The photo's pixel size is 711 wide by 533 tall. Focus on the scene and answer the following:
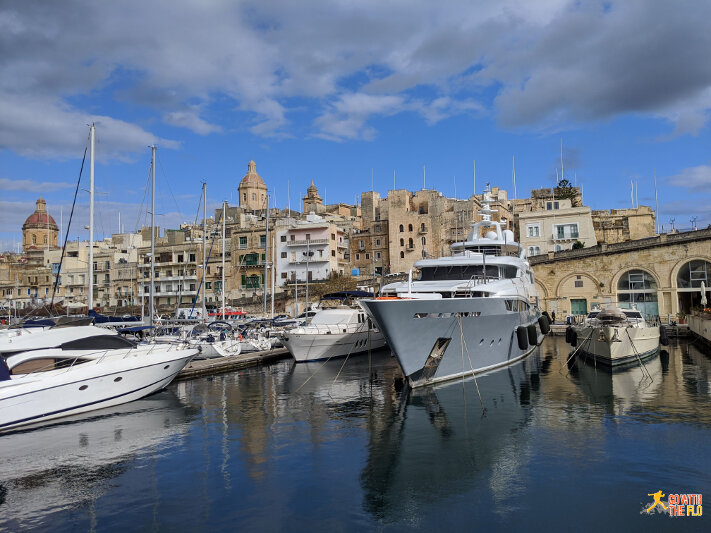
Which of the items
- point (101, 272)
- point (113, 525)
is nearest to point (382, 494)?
point (113, 525)

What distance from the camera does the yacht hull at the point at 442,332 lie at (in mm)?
19312

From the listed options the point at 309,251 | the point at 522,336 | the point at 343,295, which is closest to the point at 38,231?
the point at 309,251

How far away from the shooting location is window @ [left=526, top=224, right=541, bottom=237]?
5716 centimetres

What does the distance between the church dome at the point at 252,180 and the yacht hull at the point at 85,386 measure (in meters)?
83.0

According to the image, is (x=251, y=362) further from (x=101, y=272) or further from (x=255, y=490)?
(x=101, y=272)

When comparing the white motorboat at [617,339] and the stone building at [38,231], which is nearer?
the white motorboat at [617,339]

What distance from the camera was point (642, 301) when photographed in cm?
4812

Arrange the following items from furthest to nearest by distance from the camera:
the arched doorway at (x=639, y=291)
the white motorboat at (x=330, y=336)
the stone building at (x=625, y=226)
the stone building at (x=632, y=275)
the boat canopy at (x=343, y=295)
Result: 1. the stone building at (x=625, y=226)
2. the arched doorway at (x=639, y=291)
3. the stone building at (x=632, y=275)
4. the boat canopy at (x=343, y=295)
5. the white motorboat at (x=330, y=336)

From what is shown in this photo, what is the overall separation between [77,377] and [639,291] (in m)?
46.5

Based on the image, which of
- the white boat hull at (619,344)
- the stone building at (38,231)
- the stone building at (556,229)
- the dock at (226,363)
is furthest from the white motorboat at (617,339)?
the stone building at (38,231)

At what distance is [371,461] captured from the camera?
13023mm

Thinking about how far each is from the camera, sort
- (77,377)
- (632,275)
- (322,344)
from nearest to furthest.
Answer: (77,377) → (322,344) → (632,275)

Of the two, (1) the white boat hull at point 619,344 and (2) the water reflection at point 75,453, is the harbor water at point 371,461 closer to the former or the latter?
(2) the water reflection at point 75,453

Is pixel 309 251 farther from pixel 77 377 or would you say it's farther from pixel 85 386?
pixel 77 377
